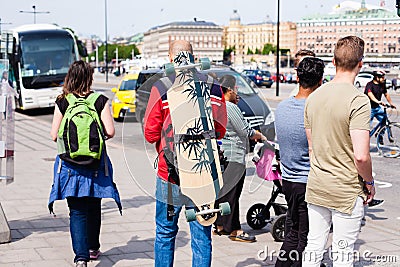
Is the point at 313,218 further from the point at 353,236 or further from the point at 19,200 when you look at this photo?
the point at 19,200

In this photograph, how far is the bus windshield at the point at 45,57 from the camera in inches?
979

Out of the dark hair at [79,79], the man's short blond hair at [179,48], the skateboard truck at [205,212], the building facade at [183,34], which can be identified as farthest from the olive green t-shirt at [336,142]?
the building facade at [183,34]

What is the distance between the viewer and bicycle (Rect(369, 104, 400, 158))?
42.4 feet

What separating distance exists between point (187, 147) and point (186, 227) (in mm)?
3049

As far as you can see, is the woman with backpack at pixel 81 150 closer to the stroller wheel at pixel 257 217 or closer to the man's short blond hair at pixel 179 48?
the man's short blond hair at pixel 179 48

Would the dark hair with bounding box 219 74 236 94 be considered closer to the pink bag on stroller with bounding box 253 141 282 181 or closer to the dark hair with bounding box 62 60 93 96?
the dark hair with bounding box 62 60 93 96

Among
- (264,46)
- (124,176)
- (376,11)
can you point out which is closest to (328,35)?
(376,11)

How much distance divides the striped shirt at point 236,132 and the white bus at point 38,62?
66.8ft

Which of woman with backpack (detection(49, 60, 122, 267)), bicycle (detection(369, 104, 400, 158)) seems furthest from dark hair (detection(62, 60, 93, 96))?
bicycle (detection(369, 104, 400, 158))

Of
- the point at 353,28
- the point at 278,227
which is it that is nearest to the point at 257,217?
the point at 278,227

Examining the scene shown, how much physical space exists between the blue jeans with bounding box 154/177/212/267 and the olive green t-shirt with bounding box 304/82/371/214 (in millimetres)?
768

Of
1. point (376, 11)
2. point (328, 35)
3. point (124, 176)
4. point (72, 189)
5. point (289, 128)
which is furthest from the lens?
point (328, 35)

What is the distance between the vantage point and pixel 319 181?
4.17 m

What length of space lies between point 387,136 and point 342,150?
31.1 ft
